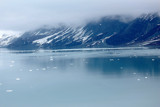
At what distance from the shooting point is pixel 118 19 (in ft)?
617

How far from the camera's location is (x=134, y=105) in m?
13.2

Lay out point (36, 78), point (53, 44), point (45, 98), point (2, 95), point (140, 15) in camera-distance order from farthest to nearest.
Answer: point (140, 15), point (53, 44), point (36, 78), point (2, 95), point (45, 98)

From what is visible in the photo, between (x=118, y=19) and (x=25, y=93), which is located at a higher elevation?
(x=118, y=19)

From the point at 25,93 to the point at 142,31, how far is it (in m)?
150

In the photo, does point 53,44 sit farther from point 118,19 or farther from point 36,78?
point 36,78

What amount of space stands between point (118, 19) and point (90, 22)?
67.8ft

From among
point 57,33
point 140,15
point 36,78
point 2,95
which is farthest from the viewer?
point 57,33

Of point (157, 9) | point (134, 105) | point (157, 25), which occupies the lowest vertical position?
point (134, 105)

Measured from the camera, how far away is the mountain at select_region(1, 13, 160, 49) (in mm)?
148125

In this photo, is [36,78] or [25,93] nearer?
[25,93]

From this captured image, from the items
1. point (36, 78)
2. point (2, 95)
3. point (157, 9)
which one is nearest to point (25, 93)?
point (2, 95)

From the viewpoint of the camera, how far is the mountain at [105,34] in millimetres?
148125

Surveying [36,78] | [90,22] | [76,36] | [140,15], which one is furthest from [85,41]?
[36,78]

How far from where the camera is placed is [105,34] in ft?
557
